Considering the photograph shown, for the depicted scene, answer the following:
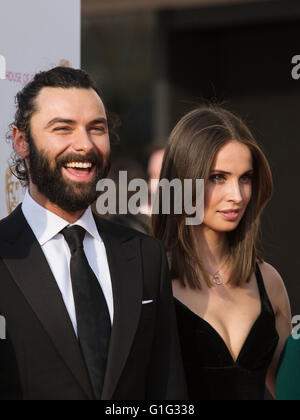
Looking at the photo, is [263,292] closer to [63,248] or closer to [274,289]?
[274,289]

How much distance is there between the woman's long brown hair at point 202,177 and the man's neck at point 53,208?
0.70 metres

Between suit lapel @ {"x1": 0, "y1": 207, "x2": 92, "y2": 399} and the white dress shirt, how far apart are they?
39 millimetres

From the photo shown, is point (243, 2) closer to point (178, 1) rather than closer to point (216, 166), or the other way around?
point (178, 1)

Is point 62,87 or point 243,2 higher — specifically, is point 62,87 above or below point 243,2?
below

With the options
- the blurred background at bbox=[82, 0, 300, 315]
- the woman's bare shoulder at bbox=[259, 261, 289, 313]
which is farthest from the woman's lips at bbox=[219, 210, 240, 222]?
the blurred background at bbox=[82, 0, 300, 315]

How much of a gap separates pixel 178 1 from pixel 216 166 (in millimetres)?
4600

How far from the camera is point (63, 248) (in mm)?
2559

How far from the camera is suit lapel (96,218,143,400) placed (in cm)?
244

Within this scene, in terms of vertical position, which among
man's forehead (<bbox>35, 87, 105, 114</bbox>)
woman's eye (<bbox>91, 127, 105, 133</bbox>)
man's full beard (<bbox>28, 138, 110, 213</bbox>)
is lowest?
man's full beard (<bbox>28, 138, 110, 213</bbox>)

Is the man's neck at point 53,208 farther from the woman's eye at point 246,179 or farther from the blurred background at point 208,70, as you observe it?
the blurred background at point 208,70

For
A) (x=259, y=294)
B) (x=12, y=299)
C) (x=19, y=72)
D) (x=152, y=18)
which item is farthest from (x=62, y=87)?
(x=152, y=18)

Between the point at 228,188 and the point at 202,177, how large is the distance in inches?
4.3

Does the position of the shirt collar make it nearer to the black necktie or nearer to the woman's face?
the black necktie
